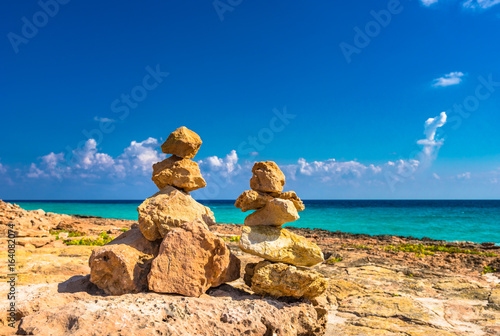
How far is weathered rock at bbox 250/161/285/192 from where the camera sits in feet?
21.8

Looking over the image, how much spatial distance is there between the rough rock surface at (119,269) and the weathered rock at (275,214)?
2.25m

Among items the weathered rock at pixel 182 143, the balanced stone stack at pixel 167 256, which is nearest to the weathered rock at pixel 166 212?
the balanced stone stack at pixel 167 256

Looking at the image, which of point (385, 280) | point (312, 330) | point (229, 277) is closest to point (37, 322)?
point (229, 277)

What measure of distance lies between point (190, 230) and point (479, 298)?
8.17 m

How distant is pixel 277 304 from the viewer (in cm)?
568

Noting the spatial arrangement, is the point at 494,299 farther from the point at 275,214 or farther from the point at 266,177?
the point at 266,177

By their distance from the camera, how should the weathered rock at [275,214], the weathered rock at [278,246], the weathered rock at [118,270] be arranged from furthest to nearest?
the weathered rock at [275,214]
the weathered rock at [278,246]
the weathered rock at [118,270]

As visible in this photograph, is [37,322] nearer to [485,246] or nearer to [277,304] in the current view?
[277,304]

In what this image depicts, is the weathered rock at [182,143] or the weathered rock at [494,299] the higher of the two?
the weathered rock at [182,143]

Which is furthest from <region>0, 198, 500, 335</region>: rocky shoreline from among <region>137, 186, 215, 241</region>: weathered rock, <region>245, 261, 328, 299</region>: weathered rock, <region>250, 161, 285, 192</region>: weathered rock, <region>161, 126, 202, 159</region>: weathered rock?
<region>161, 126, 202, 159</region>: weathered rock

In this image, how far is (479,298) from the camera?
8.66 metres

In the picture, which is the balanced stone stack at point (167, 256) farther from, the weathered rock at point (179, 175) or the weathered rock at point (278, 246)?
the weathered rock at point (278, 246)

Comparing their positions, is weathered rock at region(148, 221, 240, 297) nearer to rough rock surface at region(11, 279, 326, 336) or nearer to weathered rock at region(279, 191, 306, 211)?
rough rock surface at region(11, 279, 326, 336)

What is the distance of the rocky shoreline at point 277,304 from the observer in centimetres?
460
